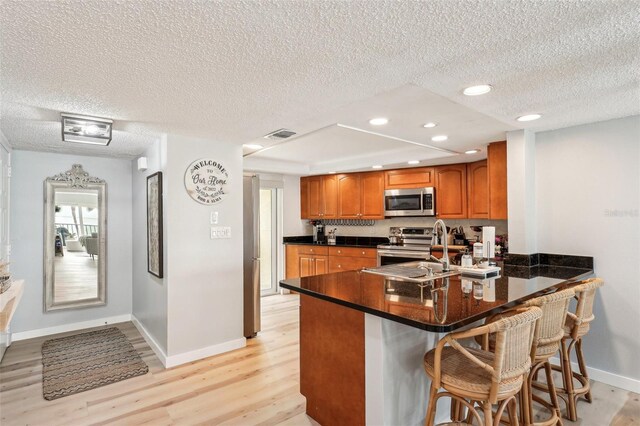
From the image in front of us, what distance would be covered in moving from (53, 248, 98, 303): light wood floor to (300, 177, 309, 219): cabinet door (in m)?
3.35

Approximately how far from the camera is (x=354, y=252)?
18.4 feet

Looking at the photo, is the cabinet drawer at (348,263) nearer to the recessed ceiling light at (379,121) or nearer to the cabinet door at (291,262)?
the cabinet door at (291,262)

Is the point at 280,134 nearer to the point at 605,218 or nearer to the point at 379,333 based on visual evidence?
the point at 379,333

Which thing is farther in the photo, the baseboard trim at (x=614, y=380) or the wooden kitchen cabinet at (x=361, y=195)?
the wooden kitchen cabinet at (x=361, y=195)

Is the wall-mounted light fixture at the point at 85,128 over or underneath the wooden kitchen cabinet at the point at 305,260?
over

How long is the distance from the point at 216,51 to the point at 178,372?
2.70m

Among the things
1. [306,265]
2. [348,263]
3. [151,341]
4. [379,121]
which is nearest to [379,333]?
[379,121]

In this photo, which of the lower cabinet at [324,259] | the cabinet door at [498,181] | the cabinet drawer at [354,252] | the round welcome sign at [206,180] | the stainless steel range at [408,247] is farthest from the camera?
the lower cabinet at [324,259]

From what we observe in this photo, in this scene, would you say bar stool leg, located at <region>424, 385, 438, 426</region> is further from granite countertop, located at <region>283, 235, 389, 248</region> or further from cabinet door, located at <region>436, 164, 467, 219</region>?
granite countertop, located at <region>283, 235, 389, 248</region>

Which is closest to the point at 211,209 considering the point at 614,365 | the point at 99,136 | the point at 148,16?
the point at 99,136

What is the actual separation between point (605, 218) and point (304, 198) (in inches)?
178

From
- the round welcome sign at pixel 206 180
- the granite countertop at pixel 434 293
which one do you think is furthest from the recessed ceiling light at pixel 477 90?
the round welcome sign at pixel 206 180

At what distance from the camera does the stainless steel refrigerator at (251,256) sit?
154 inches

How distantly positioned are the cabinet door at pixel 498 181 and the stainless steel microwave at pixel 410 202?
1.46 meters
